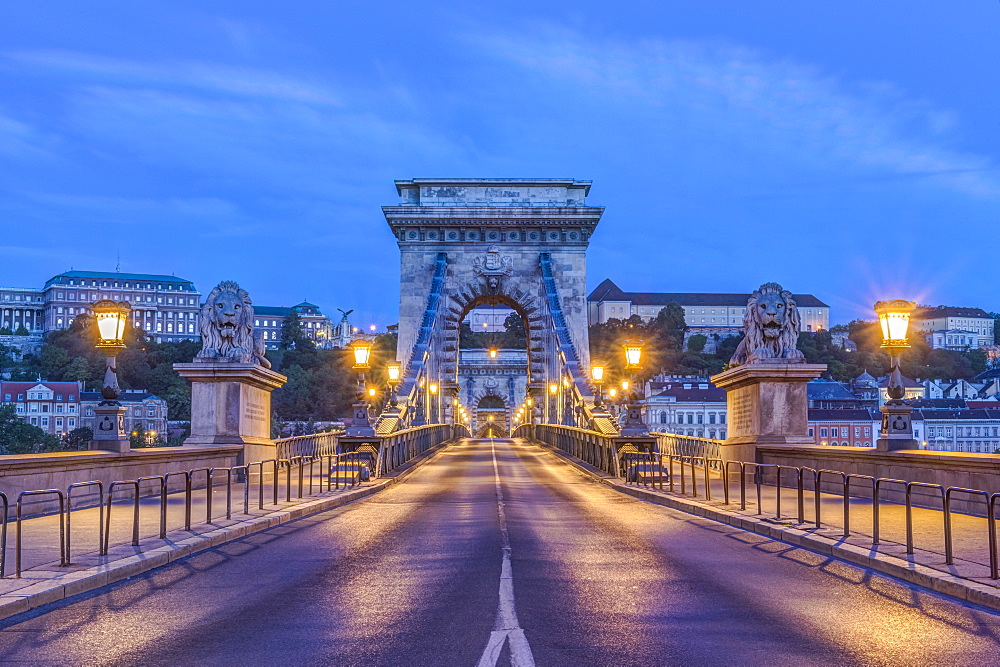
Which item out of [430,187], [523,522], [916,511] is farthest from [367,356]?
[430,187]

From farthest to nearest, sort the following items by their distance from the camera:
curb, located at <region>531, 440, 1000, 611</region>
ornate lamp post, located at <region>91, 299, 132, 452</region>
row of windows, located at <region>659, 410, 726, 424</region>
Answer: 1. row of windows, located at <region>659, 410, 726, 424</region>
2. ornate lamp post, located at <region>91, 299, 132, 452</region>
3. curb, located at <region>531, 440, 1000, 611</region>

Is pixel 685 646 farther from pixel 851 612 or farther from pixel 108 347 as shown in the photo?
pixel 108 347

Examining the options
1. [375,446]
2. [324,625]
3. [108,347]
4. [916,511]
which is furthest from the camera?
[375,446]

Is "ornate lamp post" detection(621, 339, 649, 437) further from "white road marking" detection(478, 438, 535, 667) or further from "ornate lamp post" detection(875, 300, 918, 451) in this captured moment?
"white road marking" detection(478, 438, 535, 667)

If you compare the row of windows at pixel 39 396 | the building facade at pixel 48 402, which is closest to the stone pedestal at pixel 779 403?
the building facade at pixel 48 402

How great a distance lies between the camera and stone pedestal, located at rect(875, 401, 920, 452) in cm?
1688

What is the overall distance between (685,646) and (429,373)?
6591 centimetres

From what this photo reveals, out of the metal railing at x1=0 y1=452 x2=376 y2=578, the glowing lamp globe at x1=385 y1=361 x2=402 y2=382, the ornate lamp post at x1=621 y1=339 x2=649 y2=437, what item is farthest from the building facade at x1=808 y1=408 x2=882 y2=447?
the metal railing at x1=0 y1=452 x2=376 y2=578

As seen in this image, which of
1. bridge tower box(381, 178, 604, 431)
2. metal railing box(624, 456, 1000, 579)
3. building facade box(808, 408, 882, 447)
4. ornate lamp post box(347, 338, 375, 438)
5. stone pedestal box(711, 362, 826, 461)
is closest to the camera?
metal railing box(624, 456, 1000, 579)

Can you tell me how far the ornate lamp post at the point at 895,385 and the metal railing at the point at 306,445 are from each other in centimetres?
1412

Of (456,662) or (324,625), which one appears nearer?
(456,662)

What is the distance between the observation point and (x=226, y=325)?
23.3m

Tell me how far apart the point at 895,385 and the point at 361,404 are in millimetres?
14621

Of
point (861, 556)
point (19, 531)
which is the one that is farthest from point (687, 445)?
point (19, 531)
